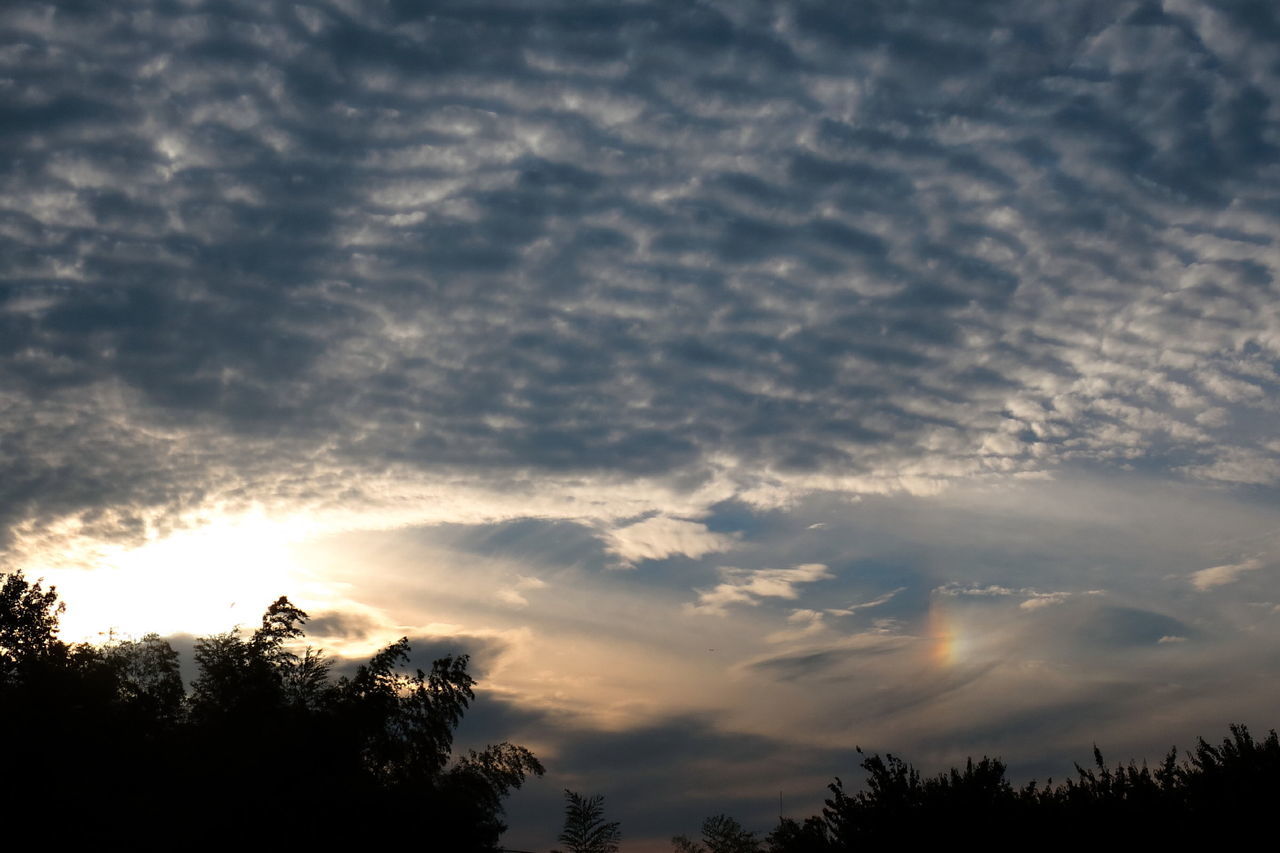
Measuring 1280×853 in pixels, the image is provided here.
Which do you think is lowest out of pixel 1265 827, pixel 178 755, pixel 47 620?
pixel 1265 827

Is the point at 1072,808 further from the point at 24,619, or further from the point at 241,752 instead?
the point at 24,619

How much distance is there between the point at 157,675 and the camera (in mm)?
52781

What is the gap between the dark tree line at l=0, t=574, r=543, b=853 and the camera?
41312 millimetres

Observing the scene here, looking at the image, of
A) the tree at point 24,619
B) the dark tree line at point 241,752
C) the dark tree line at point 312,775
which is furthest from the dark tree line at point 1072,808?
the tree at point 24,619

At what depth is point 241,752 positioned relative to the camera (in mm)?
46188

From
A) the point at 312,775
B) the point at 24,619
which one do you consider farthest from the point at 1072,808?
the point at 24,619

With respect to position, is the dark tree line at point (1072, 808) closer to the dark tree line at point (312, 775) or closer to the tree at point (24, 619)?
the dark tree line at point (312, 775)

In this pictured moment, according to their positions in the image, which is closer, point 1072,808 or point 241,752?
point 1072,808

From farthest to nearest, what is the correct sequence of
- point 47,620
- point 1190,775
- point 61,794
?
point 47,620 → point 61,794 → point 1190,775

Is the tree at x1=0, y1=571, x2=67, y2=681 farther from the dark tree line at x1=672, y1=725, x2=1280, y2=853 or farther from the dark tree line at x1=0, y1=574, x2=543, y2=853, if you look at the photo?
the dark tree line at x1=672, y1=725, x2=1280, y2=853

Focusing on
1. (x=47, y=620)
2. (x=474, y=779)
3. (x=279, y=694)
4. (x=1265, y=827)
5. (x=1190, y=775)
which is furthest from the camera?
(x=47, y=620)

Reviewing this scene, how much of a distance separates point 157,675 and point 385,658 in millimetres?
11647

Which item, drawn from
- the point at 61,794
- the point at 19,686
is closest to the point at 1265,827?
the point at 61,794

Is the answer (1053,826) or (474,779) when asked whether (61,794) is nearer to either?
(474,779)
